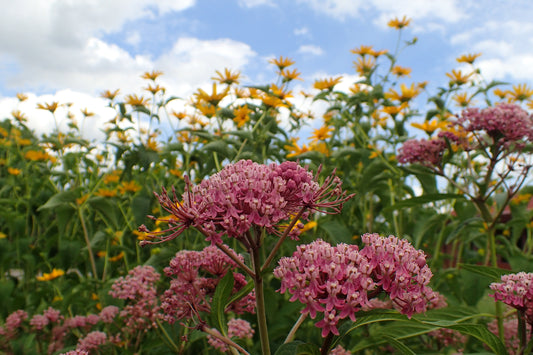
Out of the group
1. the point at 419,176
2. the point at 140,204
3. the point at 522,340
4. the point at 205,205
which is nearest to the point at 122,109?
the point at 140,204

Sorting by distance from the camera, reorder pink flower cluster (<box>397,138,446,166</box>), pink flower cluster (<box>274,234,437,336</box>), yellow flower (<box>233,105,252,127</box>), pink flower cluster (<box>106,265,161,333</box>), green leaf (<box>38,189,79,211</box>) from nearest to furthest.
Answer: pink flower cluster (<box>274,234,437,336</box>) → pink flower cluster (<box>106,265,161,333</box>) → pink flower cluster (<box>397,138,446,166</box>) → green leaf (<box>38,189,79,211</box>) → yellow flower (<box>233,105,252,127</box>)

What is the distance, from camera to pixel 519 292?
3.23 feet

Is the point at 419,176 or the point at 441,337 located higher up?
the point at 419,176

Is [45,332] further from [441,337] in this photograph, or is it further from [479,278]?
[479,278]

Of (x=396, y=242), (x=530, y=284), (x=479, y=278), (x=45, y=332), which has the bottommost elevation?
(x=45, y=332)

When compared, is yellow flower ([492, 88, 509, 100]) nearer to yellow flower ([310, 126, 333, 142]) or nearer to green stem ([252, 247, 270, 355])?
yellow flower ([310, 126, 333, 142])

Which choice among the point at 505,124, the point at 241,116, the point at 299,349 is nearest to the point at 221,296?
the point at 299,349

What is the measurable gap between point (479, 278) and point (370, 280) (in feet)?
4.63

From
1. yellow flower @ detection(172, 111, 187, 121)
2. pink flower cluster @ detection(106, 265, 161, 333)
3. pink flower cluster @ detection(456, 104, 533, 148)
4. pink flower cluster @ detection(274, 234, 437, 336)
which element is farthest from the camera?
yellow flower @ detection(172, 111, 187, 121)

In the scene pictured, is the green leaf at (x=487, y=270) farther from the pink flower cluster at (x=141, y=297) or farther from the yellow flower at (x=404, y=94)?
the yellow flower at (x=404, y=94)

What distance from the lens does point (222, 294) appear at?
2.74 ft

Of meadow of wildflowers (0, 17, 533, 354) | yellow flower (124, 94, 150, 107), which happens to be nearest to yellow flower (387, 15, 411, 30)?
meadow of wildflowers (0, 17, 533, 354)

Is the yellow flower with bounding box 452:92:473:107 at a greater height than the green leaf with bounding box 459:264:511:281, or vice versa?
the yellow flower with bounding box 452:92:473:107

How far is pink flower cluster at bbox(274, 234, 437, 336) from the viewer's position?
727 millimetres
